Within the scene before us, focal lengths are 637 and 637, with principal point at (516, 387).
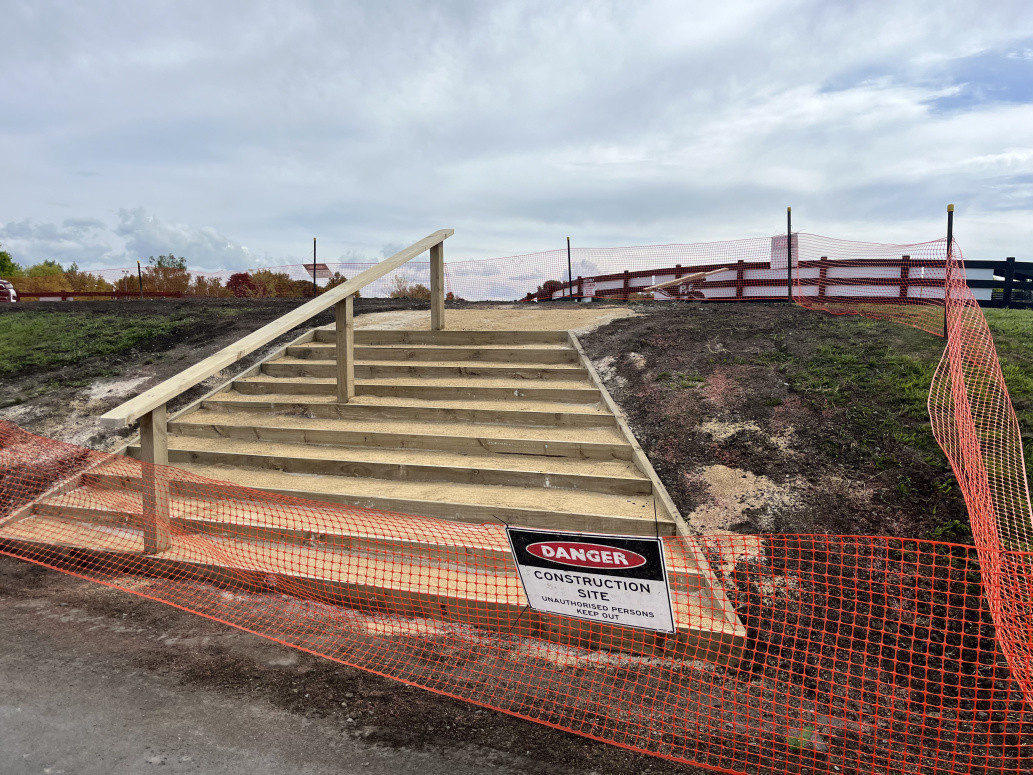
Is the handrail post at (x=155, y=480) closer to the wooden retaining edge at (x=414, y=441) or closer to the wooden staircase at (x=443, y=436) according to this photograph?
the wooden staircase at (x=443, y=436)

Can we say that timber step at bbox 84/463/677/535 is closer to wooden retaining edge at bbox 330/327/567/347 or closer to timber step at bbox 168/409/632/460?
timber step at bbox 168/409/632/460

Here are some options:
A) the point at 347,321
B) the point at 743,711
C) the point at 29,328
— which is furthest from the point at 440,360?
the point at 29,328

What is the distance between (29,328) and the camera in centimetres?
1248

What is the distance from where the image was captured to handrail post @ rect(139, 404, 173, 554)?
16.5 ft

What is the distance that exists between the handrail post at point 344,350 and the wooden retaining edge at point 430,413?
179 millimetres

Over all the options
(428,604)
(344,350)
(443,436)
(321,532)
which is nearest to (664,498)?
(428,604)

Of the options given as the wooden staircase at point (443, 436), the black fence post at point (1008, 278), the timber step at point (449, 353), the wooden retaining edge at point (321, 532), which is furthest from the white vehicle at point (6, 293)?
the black fence post at point (1008, 278)

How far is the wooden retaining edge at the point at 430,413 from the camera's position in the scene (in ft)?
22.1

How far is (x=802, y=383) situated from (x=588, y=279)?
13644 mm

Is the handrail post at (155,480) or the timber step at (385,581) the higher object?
the handrail post at (155,480)

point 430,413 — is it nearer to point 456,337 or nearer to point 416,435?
point 416,435

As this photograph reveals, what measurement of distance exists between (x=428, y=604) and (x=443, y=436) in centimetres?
228

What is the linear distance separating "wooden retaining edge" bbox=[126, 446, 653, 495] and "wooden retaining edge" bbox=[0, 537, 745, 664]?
150cm

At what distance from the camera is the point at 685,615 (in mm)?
4152
